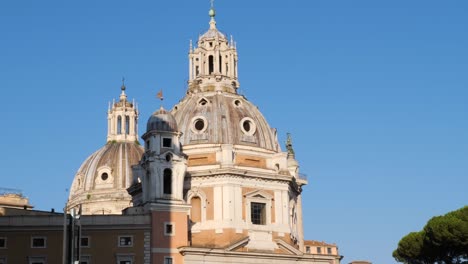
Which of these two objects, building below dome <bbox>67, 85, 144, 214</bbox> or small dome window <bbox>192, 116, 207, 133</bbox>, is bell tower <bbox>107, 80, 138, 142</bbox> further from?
small dome window <bbox>192, 116, 207, 133</bbox>

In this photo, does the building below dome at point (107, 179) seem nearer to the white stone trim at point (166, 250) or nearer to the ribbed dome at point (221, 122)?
the ribbed dome at point (221, 122)

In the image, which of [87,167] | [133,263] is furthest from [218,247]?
[87,167]

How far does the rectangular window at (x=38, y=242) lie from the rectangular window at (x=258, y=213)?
19.0 metres

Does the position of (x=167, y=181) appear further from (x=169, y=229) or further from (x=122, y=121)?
(x=122, y=121)

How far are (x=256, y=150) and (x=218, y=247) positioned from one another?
11.0m

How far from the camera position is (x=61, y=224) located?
58531 mm

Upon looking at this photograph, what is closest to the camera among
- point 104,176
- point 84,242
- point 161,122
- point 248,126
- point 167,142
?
point 84,242

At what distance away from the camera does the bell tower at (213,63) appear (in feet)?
260

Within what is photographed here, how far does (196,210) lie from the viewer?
2744 inches

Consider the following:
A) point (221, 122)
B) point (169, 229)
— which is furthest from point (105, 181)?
point (169, 229)

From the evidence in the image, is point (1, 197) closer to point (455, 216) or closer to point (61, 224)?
point (61, 224)

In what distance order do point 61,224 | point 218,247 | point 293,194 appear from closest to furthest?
point 61,224 < point 218,247 < point 293,194

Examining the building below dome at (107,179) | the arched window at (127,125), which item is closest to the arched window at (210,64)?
the building below dome at (107,179)

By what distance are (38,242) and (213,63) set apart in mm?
29353
